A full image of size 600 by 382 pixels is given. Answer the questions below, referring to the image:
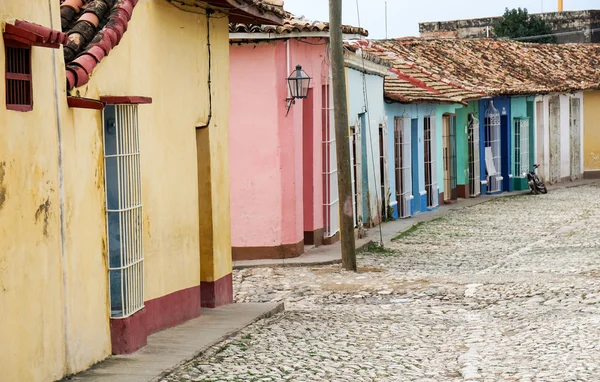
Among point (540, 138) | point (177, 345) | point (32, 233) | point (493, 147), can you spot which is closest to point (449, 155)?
point (493, 147)

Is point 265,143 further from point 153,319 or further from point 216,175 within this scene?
point 153,319

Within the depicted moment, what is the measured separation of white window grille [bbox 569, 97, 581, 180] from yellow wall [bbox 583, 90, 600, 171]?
0.54 m

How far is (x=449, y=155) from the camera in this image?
90.9 feet

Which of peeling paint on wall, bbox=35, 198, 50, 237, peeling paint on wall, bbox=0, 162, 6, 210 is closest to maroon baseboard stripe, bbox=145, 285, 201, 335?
peeling paint on wall, bbox=35, 198, 50, 237

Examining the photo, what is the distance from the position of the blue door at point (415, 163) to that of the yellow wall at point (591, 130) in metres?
14.2

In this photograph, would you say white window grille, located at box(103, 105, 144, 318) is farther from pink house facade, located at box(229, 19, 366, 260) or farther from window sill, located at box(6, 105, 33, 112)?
pink house facade, located at box(229, 19, 366, 260)

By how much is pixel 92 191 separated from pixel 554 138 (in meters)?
28.8

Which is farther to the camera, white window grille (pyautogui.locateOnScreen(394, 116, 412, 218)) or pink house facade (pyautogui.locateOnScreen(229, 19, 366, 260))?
white window grille (pyautogui.locateOnScreen(394, 116, 412, 218))

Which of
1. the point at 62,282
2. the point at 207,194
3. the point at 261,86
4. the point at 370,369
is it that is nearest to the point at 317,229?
the point at 261,86

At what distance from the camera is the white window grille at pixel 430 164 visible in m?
25.8

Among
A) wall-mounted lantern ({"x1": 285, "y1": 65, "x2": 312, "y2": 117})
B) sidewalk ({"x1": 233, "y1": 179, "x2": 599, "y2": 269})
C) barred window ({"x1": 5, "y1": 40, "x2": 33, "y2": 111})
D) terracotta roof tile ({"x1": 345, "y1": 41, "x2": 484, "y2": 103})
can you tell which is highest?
terracotta roof tile ({"x1": 345, "y1": 41, "x2": 484, "y2": 103})

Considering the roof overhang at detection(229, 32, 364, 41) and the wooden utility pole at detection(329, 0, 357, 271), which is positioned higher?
the roof overhang at detection(229, 32, 364, 41)

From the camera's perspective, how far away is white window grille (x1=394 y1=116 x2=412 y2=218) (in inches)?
930

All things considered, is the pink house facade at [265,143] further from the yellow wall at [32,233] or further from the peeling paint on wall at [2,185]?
the peeling paint on wall at [2,185]
